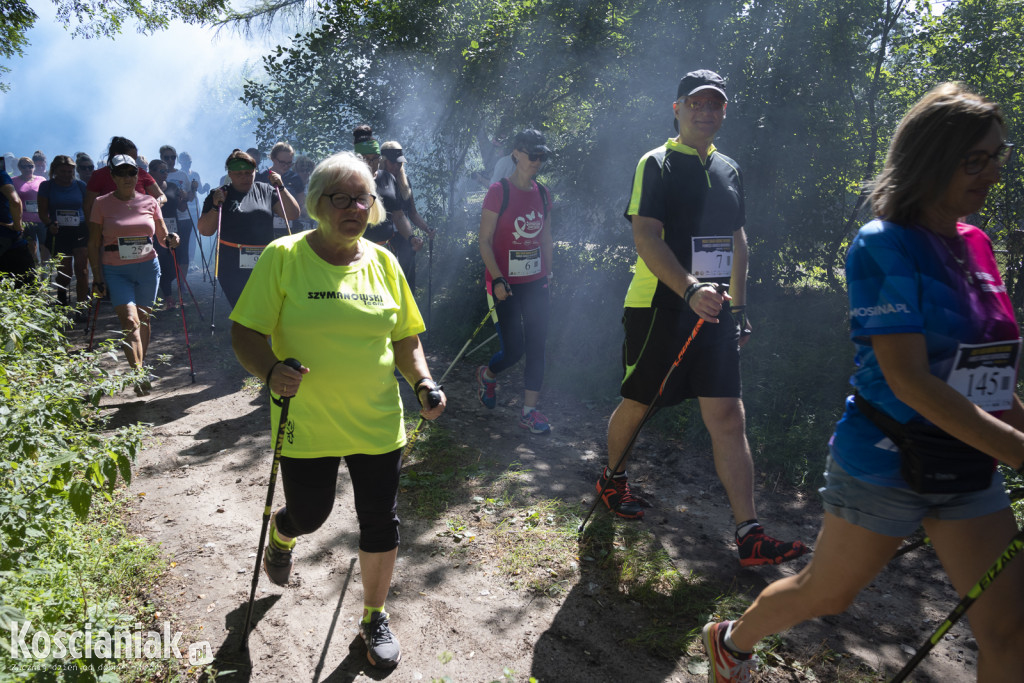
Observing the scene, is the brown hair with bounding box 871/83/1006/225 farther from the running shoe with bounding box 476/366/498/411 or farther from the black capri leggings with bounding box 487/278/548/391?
the running shoe with bounding box 476/366/498/411

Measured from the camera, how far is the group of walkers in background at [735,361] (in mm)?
2080

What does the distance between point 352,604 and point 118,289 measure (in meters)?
4.51

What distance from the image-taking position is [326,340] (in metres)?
2.80

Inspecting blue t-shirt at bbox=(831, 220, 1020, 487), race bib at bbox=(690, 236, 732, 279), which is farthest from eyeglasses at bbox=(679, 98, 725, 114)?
blue t-shirt at bbox=(831, 220, 1020, 487)

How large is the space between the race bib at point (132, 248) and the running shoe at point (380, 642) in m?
4.87

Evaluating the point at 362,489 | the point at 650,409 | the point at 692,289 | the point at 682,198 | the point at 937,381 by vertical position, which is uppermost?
the point at 682,198

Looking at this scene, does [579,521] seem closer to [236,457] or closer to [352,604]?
[352,604]

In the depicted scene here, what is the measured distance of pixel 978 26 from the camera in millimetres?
7484

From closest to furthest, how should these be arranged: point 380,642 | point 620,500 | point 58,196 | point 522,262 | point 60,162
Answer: point 380,642 → point 620,500 → point 522,262 → point 60,162 → point 58,196

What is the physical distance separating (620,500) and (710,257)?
5.15 feet

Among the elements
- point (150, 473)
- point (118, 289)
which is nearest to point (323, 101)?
point (118, 289)

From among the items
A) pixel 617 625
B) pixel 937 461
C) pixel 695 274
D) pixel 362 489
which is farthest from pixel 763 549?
pixel 362 489

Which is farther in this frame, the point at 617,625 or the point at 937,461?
the point at 617,625

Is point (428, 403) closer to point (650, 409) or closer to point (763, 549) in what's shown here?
point (650, 409)
